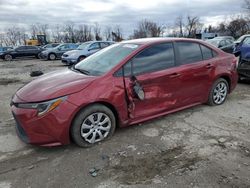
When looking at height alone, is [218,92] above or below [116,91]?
below

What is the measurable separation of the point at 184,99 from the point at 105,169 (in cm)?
219

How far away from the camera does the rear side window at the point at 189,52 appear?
14.7 ft

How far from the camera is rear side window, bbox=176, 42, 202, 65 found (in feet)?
14.7

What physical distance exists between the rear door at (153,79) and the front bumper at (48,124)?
3.32 ft

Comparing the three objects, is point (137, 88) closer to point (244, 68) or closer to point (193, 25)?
point (244, 68)

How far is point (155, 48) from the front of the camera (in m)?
4.21

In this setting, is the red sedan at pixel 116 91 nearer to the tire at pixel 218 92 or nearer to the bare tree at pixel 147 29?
the tire at pixel 218 92

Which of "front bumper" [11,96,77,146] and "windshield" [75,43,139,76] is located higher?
"windshield" [75,43,139,76]

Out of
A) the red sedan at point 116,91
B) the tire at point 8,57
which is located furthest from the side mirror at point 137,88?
the tire at point 8,57

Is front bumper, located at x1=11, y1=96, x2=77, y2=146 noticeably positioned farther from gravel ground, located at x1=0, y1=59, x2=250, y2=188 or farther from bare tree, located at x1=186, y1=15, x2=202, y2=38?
bare tree, located at x1=186, y1=15, x2=202, y2=38

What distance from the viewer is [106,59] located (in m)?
4.19

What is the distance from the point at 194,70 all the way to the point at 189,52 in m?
0.37

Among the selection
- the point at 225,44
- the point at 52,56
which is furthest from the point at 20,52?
the point at 225,44

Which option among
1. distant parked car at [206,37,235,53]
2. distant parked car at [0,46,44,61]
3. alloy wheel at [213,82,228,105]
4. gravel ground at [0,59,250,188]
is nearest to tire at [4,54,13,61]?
distant parked car at [0,46,44,61]
